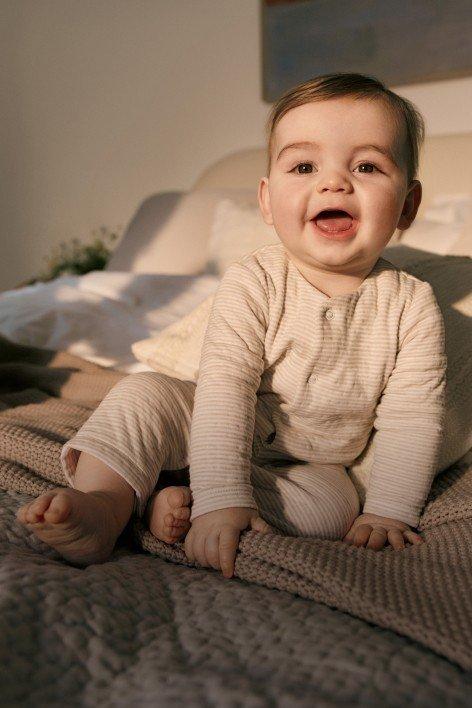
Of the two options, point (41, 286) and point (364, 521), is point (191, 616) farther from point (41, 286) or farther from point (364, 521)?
point (41, 286)

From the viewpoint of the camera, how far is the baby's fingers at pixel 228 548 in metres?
0.80

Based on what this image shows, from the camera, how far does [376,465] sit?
Answer: 996 millimetres

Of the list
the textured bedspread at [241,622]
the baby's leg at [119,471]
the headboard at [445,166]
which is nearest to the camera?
the textured bedspread at [241,622]

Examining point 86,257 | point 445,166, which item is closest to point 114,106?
point 86,257

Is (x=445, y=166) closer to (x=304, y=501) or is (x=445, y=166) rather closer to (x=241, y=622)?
(x=304, y=501)

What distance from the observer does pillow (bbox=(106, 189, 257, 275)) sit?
2453 mm

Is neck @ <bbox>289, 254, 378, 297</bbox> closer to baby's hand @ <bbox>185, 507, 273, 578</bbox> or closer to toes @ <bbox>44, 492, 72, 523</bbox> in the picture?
baby's hand @ <bbox>185, 507, 273, 578</bbox>

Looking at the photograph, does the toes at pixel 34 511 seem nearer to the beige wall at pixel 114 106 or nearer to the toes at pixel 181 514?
the toes at pixel 181 514

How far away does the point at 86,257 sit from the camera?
141 inches

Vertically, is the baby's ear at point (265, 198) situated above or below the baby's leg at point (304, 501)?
above

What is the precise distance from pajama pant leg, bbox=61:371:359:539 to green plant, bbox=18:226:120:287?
248 centimetres

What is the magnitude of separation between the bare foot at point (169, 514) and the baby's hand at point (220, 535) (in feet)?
0.05

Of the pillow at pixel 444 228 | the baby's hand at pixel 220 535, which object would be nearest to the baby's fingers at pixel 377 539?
the baby's hand at pixel 220 535

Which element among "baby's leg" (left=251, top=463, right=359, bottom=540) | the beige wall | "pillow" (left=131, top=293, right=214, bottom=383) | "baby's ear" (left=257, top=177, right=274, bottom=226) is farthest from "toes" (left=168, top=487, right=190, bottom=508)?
the beige wall
